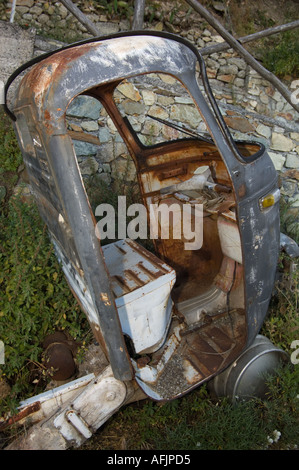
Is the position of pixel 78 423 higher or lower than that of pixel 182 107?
lower

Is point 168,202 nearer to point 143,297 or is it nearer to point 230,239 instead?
point 230,239

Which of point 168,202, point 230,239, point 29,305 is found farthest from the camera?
point 168,202

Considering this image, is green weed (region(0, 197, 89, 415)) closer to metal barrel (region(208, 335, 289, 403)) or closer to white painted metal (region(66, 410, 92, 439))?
white painted metal (region(66, 410, 92, 439))

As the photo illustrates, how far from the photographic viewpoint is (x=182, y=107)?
5160 millimetres

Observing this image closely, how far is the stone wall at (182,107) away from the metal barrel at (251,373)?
251 cm

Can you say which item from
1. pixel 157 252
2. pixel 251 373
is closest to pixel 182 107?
pixel 157 252

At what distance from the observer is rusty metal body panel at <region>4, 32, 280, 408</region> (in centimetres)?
162

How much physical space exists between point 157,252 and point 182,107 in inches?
113

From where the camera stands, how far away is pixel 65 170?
1604 mm

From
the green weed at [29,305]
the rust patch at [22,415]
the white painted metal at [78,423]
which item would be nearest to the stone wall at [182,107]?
the green weed at [29,305]

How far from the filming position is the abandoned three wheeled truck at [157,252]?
65.1 inches

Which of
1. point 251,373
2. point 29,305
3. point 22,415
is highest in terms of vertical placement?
point 29,305

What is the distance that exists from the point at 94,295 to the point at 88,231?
13.2 inches

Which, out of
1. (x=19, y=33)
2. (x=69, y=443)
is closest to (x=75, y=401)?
(x=69, y=443)
